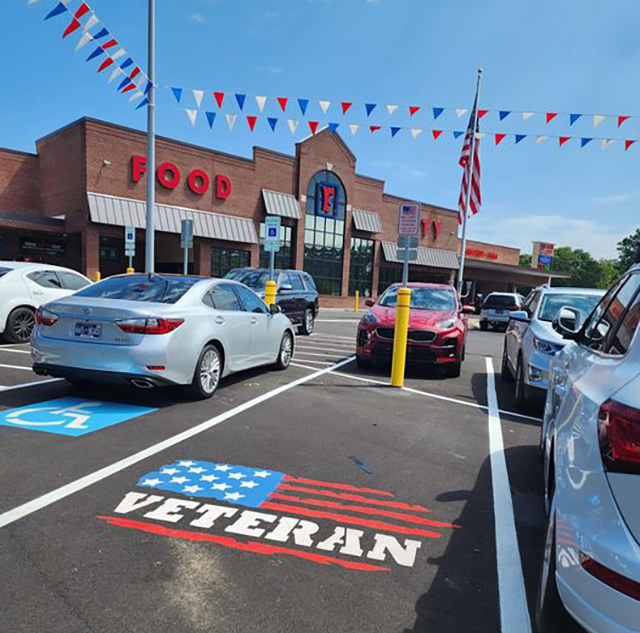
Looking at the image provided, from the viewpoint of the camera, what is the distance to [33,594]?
7.59 feet

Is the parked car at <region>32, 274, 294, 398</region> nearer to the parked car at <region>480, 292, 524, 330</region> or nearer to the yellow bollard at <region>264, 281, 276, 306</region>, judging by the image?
the yellow bollard at <region>264, 281, 276, 306</region>

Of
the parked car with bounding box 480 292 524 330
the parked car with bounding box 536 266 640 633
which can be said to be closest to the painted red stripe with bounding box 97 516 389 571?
the parked car with bounding box 536 266 640 633

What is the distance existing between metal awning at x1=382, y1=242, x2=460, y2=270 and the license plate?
107ft

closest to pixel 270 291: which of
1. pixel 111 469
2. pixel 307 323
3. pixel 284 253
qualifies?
pixel 307 323

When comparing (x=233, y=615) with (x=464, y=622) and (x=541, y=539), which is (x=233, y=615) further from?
(x=541, y=539)

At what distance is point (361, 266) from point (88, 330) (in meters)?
31.4

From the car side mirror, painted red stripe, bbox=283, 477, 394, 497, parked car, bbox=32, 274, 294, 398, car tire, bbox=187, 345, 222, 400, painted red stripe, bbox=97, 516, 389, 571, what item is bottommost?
painted red stripe, bbox=283, 477, 394, 497

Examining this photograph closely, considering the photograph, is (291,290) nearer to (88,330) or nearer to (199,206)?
(88,330)

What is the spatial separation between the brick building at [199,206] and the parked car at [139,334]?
18.4 meters

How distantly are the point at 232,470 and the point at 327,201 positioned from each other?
30139mm

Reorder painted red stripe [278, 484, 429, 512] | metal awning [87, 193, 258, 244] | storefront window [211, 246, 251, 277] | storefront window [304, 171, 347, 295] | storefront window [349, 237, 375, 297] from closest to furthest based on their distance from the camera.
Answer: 1. painted red stripe [278, 484, 429, 512]
2. metal awning [87, 193, 258, 244]
3. storefront window [211, 246, 251, 277]
4. storefront window [304, 171, 347, 295]
5. storefront window [349, 237, 375, 297]

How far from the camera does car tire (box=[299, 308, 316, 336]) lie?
553 inches

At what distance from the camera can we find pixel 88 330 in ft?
17.3

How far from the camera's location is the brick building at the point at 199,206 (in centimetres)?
2272
